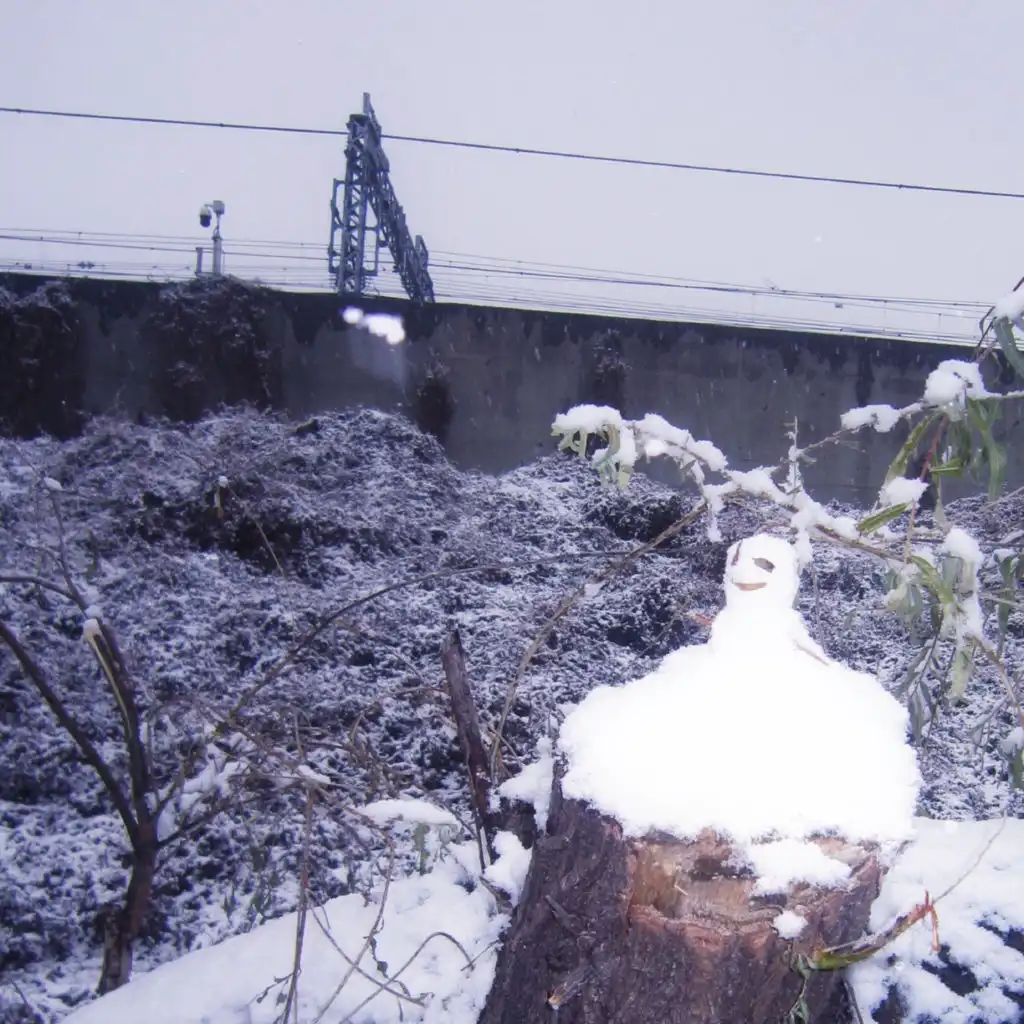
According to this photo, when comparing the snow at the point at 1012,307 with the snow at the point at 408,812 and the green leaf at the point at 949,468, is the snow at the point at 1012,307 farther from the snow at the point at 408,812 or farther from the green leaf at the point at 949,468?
the snow at the point at 408,812

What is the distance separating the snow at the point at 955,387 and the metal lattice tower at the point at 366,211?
2.84 metres

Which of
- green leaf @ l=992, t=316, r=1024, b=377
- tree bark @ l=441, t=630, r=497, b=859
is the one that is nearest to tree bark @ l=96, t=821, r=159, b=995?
tree bark @ l=441, t=630, r=497, b=859

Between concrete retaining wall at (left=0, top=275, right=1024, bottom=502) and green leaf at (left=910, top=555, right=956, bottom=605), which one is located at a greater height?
concrete retaining wall at (left=0, top=275, right=1024, bottom=502)

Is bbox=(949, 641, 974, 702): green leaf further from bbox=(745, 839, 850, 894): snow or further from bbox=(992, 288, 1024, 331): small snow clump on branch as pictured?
bbox=(745, 839, 850, 894): snow

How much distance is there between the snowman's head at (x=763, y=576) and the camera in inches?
31.0

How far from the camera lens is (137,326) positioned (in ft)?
12.8

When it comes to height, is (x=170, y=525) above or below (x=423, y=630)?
above

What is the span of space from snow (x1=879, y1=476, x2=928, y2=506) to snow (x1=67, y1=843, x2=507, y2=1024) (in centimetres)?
74

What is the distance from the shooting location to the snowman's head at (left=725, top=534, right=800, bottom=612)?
0.79 meters

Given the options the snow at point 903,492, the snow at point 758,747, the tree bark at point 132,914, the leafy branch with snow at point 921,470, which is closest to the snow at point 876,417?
the leafy branch with snow at point 921,470

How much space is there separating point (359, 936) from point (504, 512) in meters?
2.62

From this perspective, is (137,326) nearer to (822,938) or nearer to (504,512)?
(504,512)

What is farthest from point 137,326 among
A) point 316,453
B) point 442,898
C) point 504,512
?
point 442,898

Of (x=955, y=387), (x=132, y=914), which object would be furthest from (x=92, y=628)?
(x=955, y=387)
